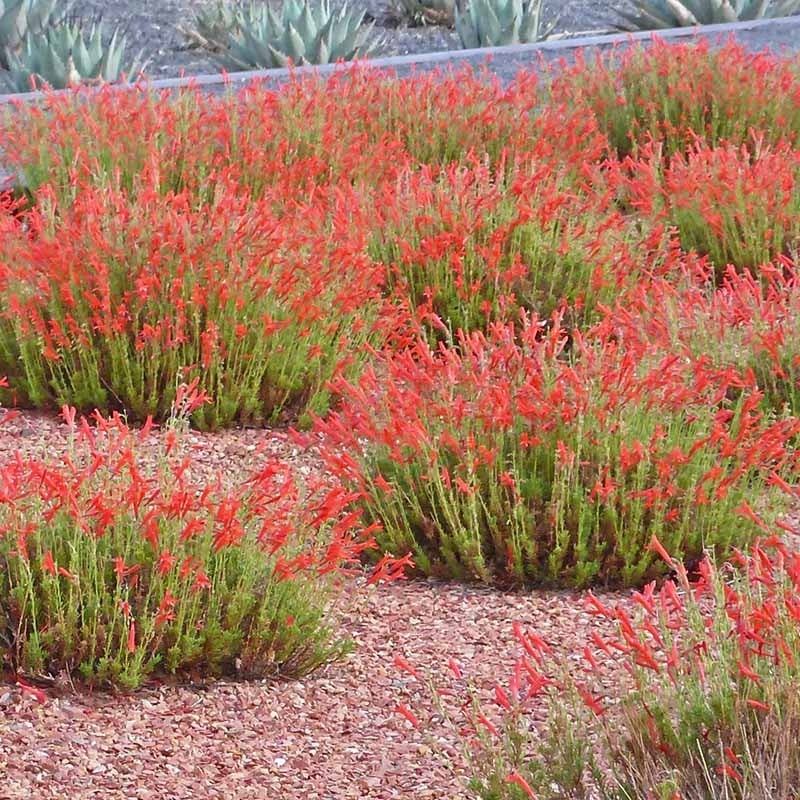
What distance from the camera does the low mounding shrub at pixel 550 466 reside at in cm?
407

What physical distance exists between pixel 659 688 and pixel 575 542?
129cm

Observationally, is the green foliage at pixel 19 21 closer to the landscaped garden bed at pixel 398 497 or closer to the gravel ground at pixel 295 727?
the landscaped garden bed at pixel 398 497

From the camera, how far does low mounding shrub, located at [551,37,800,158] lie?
8.55 metres

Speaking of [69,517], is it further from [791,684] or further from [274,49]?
[274,49]

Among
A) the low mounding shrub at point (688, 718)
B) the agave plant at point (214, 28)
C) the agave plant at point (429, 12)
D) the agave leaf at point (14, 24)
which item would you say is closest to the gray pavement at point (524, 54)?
the agave leaf at point (14, 24)

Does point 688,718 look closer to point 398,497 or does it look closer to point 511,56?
point 398,497

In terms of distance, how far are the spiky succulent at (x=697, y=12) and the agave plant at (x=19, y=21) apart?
4465mm

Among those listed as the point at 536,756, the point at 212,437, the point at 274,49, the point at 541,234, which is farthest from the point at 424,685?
the point at 274,49

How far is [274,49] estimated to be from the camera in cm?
1048

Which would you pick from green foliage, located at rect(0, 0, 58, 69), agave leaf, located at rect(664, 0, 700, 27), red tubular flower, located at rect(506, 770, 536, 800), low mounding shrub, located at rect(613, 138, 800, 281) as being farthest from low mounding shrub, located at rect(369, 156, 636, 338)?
green foliage, located at rect(0, 0, 58, 69)

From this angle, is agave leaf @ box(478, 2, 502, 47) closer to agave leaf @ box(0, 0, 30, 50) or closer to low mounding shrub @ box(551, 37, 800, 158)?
low mounding shrub @ box(551, 37, 800, 158)

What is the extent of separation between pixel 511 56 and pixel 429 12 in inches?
149

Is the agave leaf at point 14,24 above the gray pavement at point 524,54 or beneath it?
above

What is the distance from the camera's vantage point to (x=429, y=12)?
1352 centimetres
